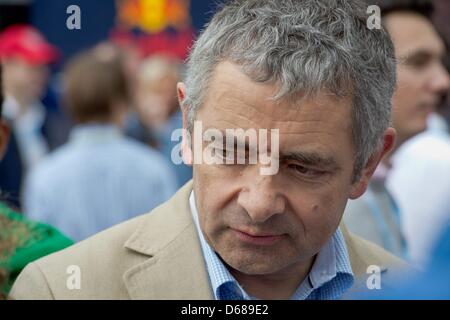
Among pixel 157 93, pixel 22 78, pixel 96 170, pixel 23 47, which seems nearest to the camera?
pixel 96 170

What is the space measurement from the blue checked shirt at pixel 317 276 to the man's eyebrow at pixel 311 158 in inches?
12.0

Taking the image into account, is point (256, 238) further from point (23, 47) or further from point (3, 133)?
point (23, 47)

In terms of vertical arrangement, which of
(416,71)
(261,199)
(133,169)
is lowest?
(133,169)

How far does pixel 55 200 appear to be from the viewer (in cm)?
516

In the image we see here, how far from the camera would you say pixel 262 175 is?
215 cm

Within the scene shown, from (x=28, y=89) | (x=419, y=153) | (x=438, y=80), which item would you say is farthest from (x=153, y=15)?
(x=438, y=80)

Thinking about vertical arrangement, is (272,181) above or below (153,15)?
below

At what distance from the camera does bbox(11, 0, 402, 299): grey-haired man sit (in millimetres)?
2170

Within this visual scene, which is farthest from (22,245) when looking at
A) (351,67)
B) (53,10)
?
(53,10)

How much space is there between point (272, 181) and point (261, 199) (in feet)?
0.16

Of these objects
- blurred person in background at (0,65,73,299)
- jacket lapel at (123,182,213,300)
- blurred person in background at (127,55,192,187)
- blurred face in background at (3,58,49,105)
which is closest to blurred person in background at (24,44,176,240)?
blurred person in background at (0,65,73,299)

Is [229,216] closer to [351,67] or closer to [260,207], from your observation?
[260,207]

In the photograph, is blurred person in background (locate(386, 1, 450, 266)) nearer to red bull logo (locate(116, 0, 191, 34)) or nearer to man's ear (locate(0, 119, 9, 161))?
man's ear (locate(0, 119, 9, 161))
